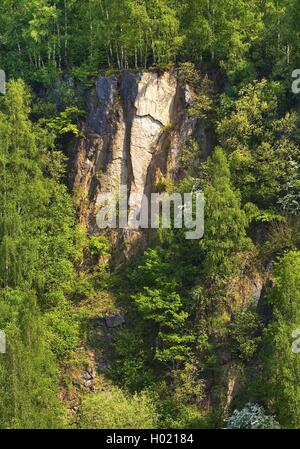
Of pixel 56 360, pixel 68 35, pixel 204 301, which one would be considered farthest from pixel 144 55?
pixel 56 360

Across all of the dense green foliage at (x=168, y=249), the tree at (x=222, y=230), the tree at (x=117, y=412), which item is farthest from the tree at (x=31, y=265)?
the tree at (x=222, y=230)

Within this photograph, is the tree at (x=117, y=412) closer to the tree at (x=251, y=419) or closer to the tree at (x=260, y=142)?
the tree at (x=251, y=419)

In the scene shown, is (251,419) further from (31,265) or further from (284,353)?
(31,265)

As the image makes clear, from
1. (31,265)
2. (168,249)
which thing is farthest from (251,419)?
(31,265)

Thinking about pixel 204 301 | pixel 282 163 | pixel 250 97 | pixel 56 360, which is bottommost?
pixel 56 360
